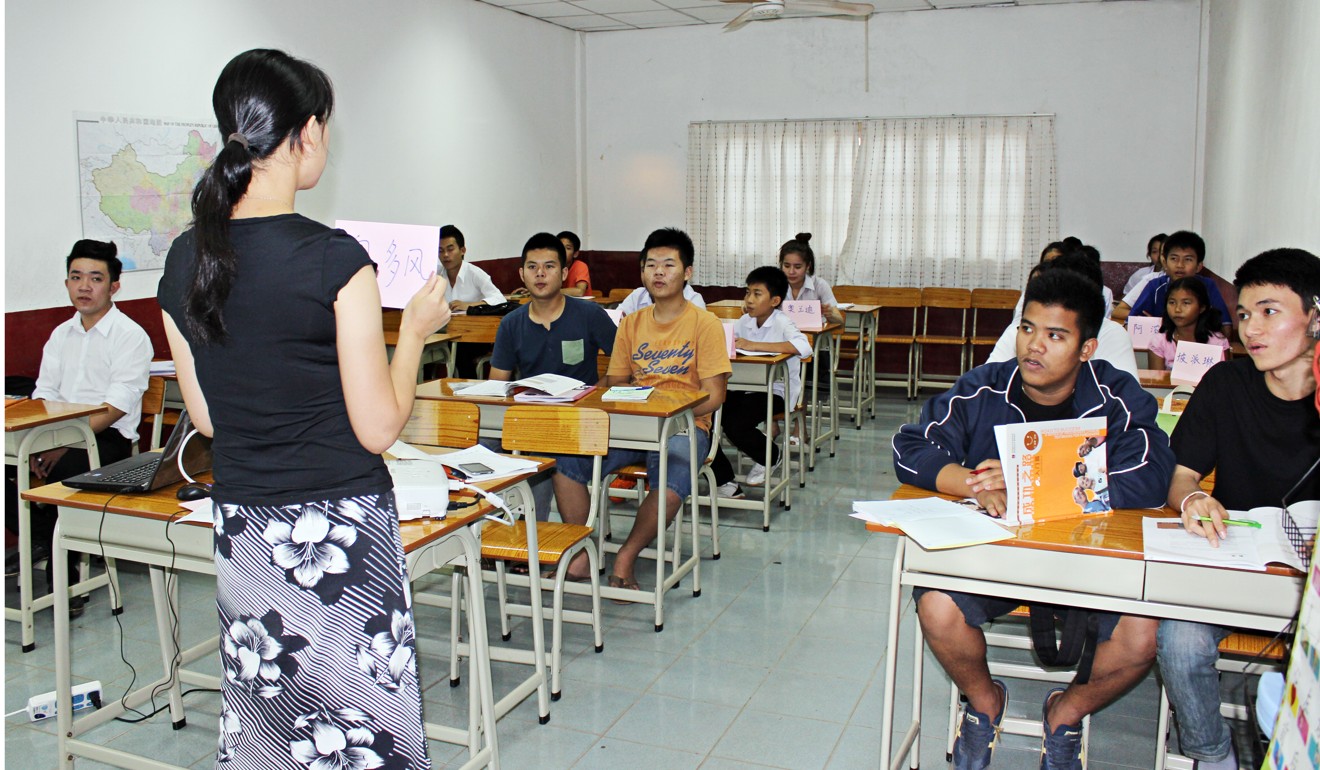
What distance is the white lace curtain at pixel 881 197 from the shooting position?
8.61m

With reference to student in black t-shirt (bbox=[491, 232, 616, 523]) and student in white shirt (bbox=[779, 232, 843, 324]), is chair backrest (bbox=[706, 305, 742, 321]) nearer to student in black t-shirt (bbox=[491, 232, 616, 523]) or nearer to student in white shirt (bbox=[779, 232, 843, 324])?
student in white shirt (bbox=[779, 232, 843, 324])

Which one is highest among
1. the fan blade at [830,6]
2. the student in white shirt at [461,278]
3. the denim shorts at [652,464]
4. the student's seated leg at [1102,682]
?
the fan blade at [830,6]

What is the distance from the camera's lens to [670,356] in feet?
13.7

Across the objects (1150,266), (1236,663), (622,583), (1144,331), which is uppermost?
(1150,266)

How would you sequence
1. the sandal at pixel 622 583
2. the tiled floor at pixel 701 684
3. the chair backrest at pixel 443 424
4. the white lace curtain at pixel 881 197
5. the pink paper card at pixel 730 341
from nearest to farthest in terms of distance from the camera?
1. the tiled floor at pixel 701 684
2. the chair backrest at pixel 443 424
3. the sandal at pixel 622 583
4. the pink paper card at pixel 730 341
5. the white lace curtain at pixel 881 197

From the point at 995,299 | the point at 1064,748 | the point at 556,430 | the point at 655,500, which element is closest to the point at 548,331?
the point at 655,500

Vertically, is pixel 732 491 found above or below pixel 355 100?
below

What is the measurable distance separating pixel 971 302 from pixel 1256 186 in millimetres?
3464

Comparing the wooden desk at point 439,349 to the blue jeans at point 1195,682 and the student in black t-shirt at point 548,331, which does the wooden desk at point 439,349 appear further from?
the blue jeans at point 1195,682

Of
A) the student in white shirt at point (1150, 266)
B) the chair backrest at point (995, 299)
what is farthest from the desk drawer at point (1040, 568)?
the chair backrest at point (995, 299)

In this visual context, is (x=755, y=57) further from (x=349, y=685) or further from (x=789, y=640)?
(x=349, y=685)

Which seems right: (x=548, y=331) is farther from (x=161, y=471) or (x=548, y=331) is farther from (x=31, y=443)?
(x=161, y=471)

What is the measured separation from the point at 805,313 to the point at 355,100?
11.1 feet

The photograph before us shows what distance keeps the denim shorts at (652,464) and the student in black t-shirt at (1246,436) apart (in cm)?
180
